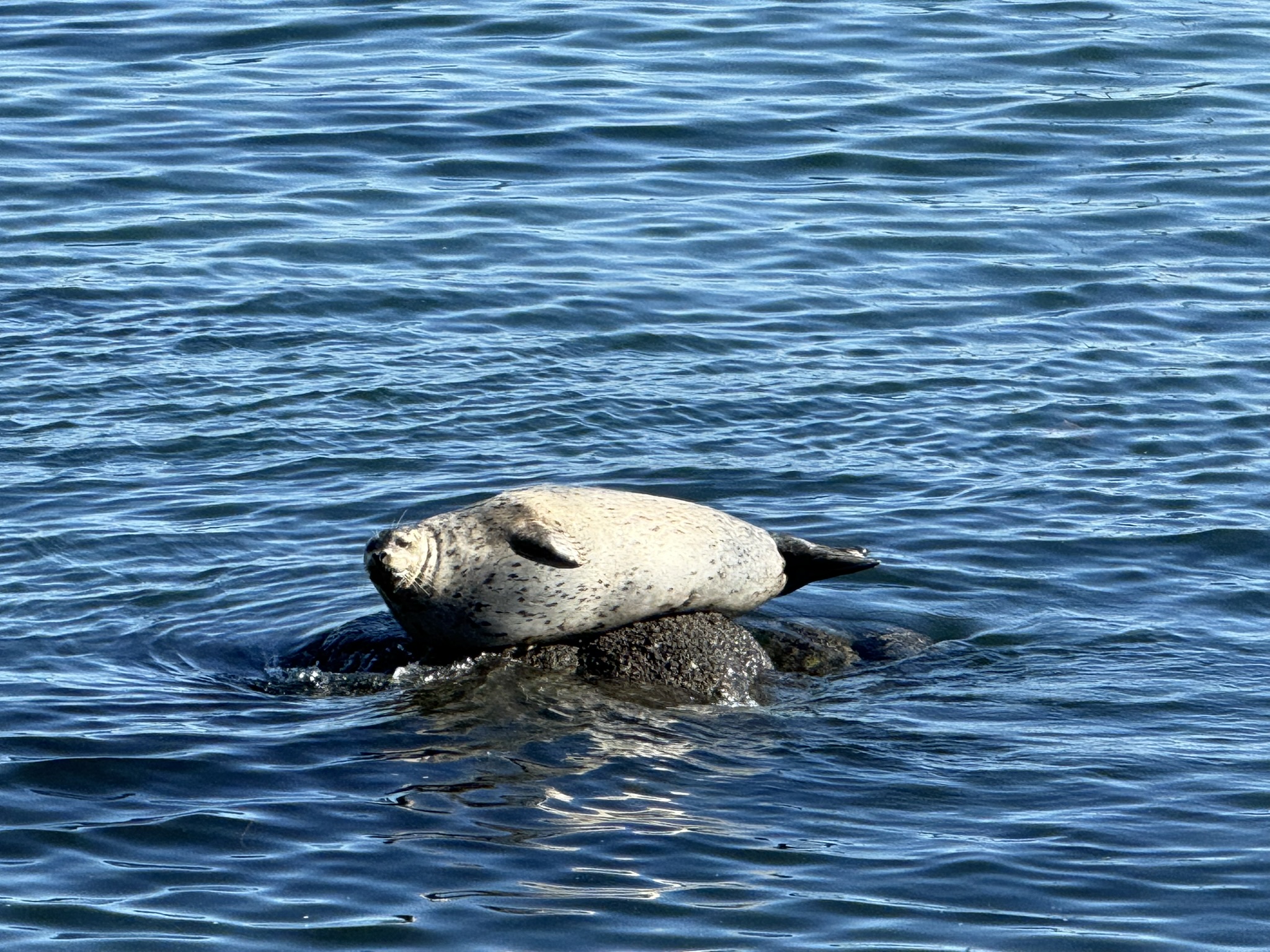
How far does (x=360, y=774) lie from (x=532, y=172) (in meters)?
8.42

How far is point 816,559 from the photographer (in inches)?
303

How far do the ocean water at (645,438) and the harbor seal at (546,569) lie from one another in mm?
255

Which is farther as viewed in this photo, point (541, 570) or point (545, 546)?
point (541, 570)

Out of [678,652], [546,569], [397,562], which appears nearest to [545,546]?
[546,569]

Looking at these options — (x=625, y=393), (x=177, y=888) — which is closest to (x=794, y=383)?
(x=625, y=393)

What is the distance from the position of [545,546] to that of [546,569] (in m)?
0.20

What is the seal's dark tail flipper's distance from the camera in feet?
25.3

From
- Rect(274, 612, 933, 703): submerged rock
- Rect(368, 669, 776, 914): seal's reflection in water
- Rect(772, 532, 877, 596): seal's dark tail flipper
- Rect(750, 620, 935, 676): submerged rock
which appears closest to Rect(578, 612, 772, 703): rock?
Rect(274, 612, 933, 703): submerged rock

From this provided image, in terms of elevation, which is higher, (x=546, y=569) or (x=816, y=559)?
(x=546, y=569)

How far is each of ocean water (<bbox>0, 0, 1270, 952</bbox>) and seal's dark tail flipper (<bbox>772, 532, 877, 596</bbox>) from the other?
0.38 meters

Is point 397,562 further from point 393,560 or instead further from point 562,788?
point 562,788

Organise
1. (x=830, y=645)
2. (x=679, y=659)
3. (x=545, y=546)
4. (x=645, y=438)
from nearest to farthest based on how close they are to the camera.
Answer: (x=545, y=546)
(x=679, y=659)
(x=830, y=645)
(x=645, y=438)

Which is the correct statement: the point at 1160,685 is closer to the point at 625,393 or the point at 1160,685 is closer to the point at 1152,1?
the point at 625,393

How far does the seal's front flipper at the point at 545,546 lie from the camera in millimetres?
6867
